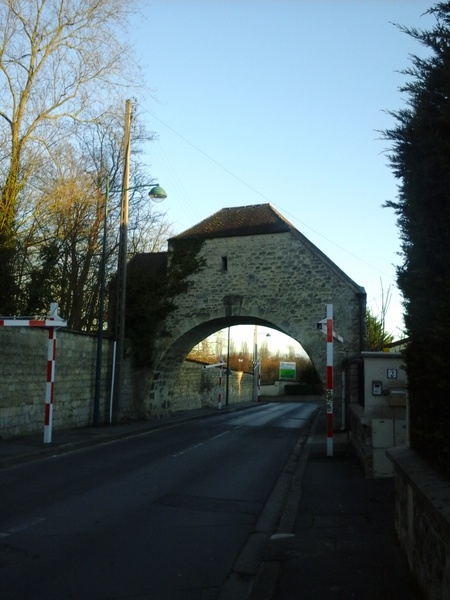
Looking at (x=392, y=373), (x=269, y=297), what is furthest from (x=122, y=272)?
(x=392, y=373)

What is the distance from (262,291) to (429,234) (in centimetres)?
1976

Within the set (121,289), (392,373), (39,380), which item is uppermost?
(121,289)

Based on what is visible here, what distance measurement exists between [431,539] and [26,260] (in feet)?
51.9

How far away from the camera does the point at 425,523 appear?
417 cm

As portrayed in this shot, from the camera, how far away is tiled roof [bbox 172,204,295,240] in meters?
25.0

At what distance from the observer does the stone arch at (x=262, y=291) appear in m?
23.5

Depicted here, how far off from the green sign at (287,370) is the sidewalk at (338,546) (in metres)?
64.5

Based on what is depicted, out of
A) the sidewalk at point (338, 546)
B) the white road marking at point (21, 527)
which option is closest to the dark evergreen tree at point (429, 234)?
the sidewalk at point (338, 546)

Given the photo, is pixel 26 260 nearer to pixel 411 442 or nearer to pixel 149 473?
pixel 149 473

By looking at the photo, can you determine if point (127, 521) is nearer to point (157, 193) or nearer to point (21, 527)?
point (21, 527)

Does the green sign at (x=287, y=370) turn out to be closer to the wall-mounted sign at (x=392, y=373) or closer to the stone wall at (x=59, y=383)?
the stone wall at (x=59, y=383)

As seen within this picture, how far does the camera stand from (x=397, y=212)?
6137mm

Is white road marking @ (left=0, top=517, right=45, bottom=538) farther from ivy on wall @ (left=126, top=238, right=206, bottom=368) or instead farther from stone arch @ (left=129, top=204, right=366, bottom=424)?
ivy on wall @ (left=126, top=238, right=206, bottom=368)

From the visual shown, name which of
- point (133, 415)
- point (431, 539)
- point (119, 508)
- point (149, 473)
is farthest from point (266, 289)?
point (431, 539)
